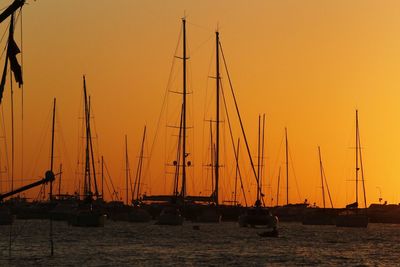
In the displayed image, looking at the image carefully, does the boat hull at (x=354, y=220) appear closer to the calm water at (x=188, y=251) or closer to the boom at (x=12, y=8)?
the calm water at (x=188, y=251)

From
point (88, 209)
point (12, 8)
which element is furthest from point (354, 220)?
point (12, 8)

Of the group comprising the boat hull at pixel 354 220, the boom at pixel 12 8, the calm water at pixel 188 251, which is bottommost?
the calm water at pixel 188 251

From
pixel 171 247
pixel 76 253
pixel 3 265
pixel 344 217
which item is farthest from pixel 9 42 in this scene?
pixel 344 217

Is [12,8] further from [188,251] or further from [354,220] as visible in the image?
[354,220]

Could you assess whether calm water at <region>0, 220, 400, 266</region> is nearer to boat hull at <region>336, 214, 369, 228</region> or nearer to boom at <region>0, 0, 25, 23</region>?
boom at <region>0, 0, 25, 23</region>

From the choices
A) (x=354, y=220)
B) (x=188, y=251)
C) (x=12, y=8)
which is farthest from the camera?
(x=354, y=220)

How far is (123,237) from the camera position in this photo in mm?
128125

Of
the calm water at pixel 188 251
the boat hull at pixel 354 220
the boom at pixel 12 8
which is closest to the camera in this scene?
the boom at pixel 12 8

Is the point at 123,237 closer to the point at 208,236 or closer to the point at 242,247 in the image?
the point at 208,236

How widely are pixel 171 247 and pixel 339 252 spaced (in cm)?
1803

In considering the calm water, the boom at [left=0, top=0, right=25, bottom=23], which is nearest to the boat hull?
the calm water

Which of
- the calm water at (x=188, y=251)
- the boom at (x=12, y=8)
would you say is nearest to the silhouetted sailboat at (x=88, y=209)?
the calm water at (x=188, y=251)

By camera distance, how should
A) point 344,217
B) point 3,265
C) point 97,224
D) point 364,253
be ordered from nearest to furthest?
1. point 3,265
2. point 364,253
3. point 97,224
4. point 344,217

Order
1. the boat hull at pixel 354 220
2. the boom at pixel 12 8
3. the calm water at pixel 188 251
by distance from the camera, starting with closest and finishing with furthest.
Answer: the boom at pixel 12 8, the calm water at pixel 188 251, the boat hull at pixel 354 220
